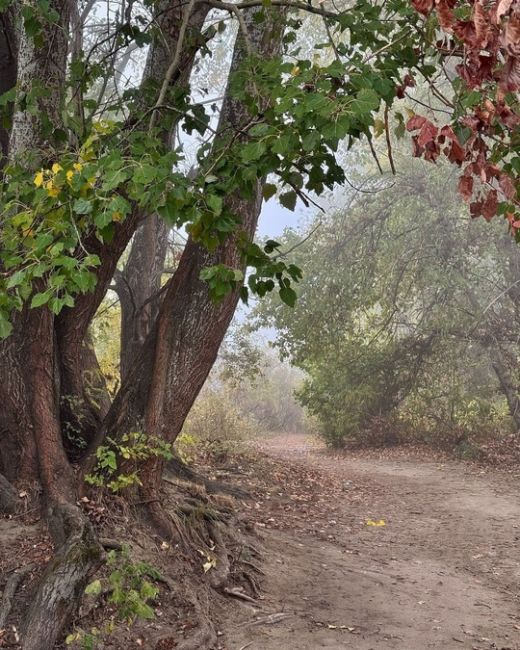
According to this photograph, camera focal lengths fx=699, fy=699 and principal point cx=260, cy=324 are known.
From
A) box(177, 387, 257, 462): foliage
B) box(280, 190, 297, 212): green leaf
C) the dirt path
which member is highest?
box(280, 190, 297, 212): green leaf

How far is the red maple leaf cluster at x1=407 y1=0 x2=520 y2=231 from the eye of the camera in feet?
5.93

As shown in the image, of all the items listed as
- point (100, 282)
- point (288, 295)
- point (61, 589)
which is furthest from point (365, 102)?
point (100, 282)

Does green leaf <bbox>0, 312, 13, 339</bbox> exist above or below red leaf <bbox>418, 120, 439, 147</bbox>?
below

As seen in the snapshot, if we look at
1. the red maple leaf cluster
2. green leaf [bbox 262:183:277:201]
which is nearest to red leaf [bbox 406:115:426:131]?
the red maple leaf cluster

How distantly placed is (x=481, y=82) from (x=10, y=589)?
165 inches

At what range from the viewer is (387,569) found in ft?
22.3

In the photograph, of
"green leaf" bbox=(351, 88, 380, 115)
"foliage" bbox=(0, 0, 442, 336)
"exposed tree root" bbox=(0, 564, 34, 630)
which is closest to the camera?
"green leaf" bbox=(351, 88, 380, 115)

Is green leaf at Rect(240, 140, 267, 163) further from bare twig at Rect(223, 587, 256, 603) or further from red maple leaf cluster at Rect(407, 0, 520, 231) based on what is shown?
bare twig at Rect(223, 587, 256, 603)

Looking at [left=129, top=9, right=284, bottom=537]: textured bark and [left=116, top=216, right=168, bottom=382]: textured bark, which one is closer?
[left=129, top=9, right=284, bottom=537]: textured bark

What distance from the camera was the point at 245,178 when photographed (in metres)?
3.34

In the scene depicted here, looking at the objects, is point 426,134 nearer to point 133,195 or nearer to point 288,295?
point 288,295

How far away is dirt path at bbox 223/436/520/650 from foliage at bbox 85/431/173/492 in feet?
4.37

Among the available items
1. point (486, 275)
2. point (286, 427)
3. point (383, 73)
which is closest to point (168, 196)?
point (383, 73)

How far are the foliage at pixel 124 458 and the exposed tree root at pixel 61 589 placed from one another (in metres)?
0.82
